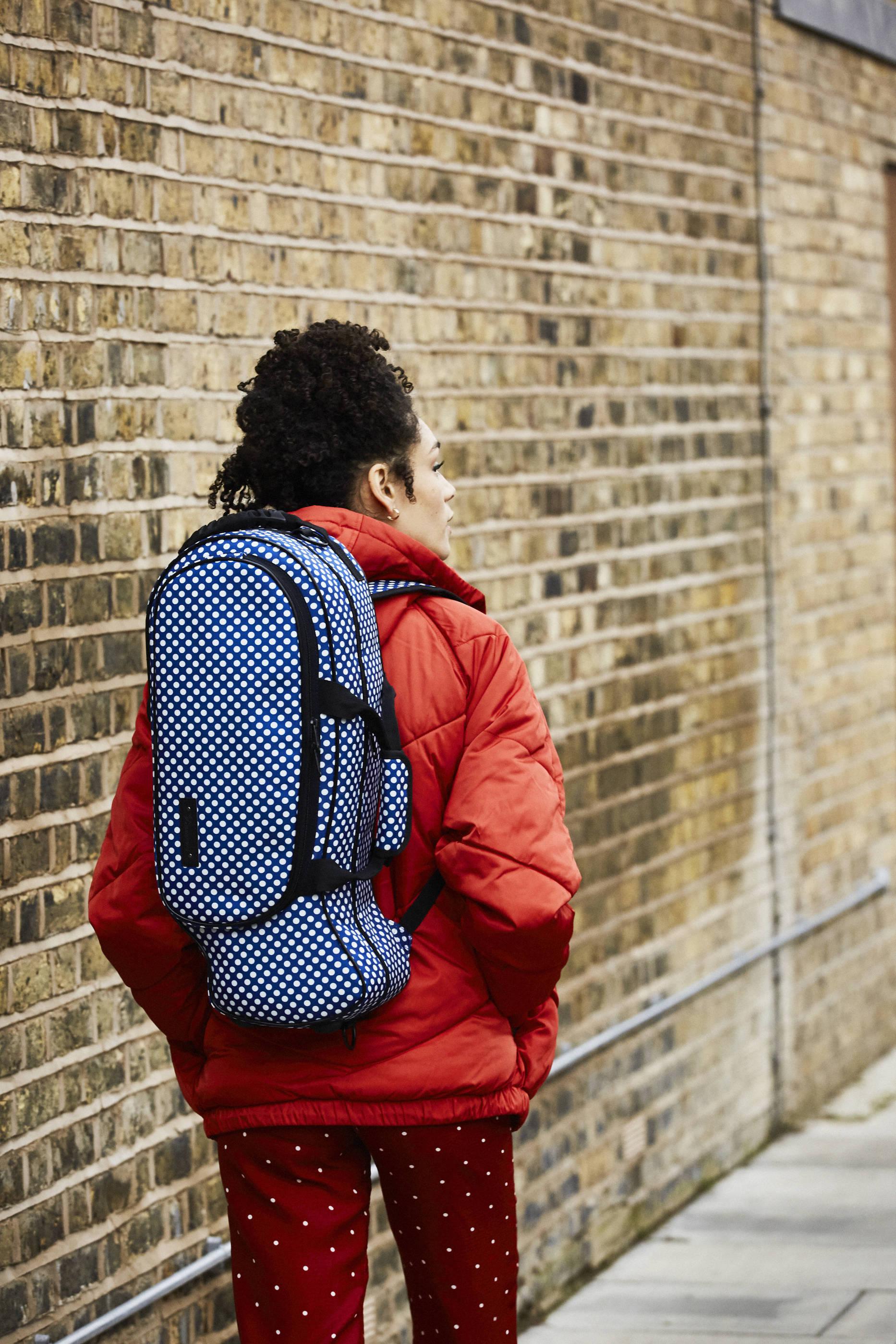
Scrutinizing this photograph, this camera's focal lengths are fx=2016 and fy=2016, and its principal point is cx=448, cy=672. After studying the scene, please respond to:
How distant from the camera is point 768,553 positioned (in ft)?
21.2

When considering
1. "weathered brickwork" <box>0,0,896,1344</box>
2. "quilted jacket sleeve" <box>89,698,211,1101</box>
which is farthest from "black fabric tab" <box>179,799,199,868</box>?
"weathered brickwork" <box>0,0,896,1344</box>

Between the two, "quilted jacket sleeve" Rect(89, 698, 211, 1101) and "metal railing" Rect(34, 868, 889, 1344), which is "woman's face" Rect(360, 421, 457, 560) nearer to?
"quilted jacket sleeve" Rect(89, 698, 211, 1101)

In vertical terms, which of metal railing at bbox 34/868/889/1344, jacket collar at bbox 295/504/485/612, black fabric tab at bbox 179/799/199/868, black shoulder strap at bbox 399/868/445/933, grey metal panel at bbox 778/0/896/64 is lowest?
A: metal railing at bbox 34/868/889/1344

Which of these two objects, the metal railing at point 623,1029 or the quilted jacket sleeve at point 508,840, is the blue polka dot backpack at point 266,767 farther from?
the metal railing at point 623,1029

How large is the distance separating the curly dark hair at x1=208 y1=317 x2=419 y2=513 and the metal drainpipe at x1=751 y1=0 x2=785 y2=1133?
3.63 meters

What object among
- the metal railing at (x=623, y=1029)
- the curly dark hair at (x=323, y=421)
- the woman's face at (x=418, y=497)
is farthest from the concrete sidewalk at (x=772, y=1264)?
the curly dark hair at (x=323, y=421)

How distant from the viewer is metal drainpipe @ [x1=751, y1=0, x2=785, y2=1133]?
6383 mm

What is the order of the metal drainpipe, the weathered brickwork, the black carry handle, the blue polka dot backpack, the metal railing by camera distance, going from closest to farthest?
the blue polka dot backpack → the black carry handle → the weathered brickwork → the metal railing → the metal drainpipe

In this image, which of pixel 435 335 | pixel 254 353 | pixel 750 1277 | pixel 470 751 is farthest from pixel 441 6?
pixel 750 1277

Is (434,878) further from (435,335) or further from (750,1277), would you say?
(750,1277)

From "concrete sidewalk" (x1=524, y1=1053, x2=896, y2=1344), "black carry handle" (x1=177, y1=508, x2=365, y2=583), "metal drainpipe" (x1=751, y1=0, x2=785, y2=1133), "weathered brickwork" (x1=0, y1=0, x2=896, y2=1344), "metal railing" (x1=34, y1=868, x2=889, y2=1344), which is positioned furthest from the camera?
"metal drainpipe" (x1=751, y1=0, x2=785, y2=1133)

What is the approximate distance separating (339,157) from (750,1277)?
9.69 ft

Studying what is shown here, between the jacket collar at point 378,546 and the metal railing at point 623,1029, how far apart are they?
1.56 meters

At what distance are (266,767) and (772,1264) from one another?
3.24 m
